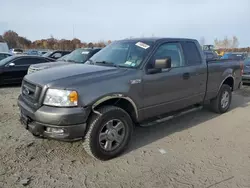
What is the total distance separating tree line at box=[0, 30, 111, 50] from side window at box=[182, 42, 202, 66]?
48484 mm

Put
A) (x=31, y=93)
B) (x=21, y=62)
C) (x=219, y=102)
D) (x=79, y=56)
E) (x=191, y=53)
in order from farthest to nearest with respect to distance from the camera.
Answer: (x=21, y=62), (x=79, y=56), (x=219, y=102), (x=191, y=53), (x=31, y=93)

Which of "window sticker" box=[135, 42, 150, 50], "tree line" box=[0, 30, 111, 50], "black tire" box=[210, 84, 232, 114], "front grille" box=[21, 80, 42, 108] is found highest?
"tree line" box=[0, 30, 111, 50]

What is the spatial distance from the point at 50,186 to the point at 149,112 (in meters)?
1.96

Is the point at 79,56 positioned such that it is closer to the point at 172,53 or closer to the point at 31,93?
the point at 172,53

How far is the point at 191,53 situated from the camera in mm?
4961

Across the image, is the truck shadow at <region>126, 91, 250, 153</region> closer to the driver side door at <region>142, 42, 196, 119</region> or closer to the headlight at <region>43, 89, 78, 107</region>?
the driver side door at <region>142, 42, 196, 119</region>

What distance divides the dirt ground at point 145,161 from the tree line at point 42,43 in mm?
49333

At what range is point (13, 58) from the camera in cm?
1010

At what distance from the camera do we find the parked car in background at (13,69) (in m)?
9.62

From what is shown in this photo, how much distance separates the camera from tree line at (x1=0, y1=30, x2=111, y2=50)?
5497 centimetres

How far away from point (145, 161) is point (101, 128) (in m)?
0.85

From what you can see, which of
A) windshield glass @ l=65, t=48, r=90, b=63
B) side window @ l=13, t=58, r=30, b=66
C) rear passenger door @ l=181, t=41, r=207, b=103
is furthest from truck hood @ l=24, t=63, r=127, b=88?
side window @ l=13, t=58, r=30, b=66

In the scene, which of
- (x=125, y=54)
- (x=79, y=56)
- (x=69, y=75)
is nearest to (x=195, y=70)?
(x=125, y=54)

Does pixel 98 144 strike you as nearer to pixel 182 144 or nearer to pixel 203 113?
pixel 182 144
